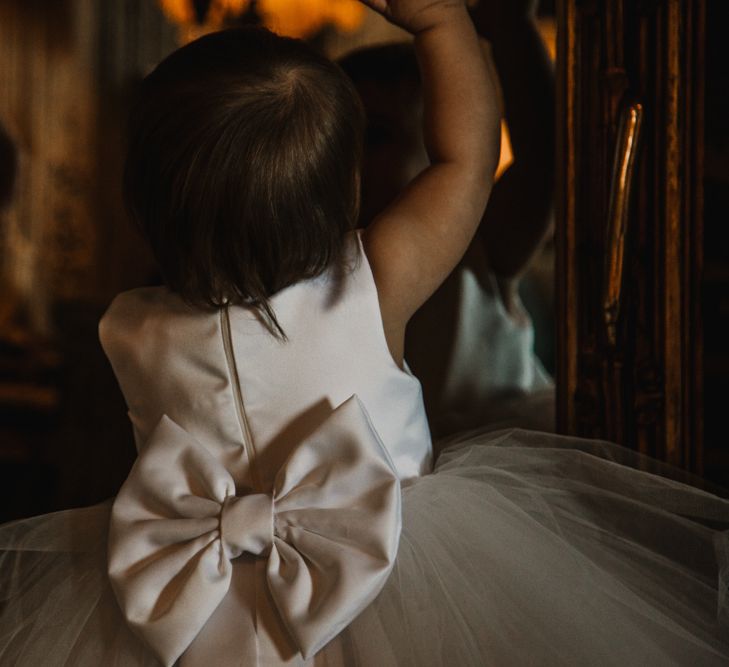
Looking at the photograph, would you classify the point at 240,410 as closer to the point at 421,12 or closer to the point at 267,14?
the point at 421,12

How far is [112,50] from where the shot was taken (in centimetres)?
88

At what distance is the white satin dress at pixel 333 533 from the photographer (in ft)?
1.63

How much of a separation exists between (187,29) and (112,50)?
97mm

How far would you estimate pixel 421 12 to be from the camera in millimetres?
625

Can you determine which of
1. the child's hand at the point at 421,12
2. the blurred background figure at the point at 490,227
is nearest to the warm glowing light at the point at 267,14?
the blurred background figure at the point at 490,227

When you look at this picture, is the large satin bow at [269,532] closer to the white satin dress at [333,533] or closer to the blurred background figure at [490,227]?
the white satin dress at [333,533]

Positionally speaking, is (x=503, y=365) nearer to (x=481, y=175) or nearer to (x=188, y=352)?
(x=481, y=175)

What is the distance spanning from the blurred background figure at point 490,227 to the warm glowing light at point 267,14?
0.19 feet

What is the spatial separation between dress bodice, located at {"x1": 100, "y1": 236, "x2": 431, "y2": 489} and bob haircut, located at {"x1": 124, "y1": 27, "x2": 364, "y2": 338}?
14 millimetres

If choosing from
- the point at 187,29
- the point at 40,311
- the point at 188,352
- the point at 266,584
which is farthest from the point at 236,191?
the point at 40,311

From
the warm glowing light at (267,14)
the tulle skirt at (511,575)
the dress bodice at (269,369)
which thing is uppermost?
the warm glowing light at (267,14)

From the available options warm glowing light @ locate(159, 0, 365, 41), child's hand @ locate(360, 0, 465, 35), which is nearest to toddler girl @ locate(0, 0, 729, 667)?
child's hand @ locate(360, 0, 465, 35)

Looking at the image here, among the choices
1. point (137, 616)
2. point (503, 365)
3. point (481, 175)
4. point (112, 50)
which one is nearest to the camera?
point (137, 616)

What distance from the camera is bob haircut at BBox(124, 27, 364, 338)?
0.53 meters
